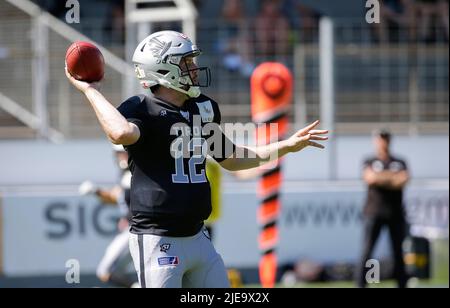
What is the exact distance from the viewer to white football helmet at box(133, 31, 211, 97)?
5418 mm

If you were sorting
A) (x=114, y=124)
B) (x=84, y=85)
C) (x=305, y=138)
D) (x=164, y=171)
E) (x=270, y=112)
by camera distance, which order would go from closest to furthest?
(x=114, y=124)
(x=84, y=85)
(x=164, y=171)
(x=305, y=138)
(x=270, y=112)

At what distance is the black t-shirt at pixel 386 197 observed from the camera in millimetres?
10664

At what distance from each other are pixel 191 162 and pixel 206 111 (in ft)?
1.14

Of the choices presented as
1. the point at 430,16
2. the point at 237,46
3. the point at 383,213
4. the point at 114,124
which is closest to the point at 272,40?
the point at 237,46

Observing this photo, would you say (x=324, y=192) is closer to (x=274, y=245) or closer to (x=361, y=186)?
(x=361, y=186)

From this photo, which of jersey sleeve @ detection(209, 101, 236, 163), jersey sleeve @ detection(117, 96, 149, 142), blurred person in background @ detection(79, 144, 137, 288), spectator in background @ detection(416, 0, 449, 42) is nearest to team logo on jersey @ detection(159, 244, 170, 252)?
jersey sleeve @ detection(117, 96, 149, 142)

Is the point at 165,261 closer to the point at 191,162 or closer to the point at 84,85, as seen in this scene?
the point at 191,162

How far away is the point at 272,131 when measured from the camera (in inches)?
386

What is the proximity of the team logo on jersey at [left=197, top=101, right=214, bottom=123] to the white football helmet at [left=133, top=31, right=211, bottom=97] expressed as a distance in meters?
0.09

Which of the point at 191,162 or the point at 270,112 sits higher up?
the point at 270,112

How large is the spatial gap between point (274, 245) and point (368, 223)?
1040mm

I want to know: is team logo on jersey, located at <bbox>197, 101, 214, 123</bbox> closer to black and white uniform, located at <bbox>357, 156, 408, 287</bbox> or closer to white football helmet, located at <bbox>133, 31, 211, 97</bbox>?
white football helmet, located at <bbox>133, 31, 211, 97</bbox>

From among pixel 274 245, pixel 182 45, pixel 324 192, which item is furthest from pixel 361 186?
pixel 182 45

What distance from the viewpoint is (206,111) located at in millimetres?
5590
